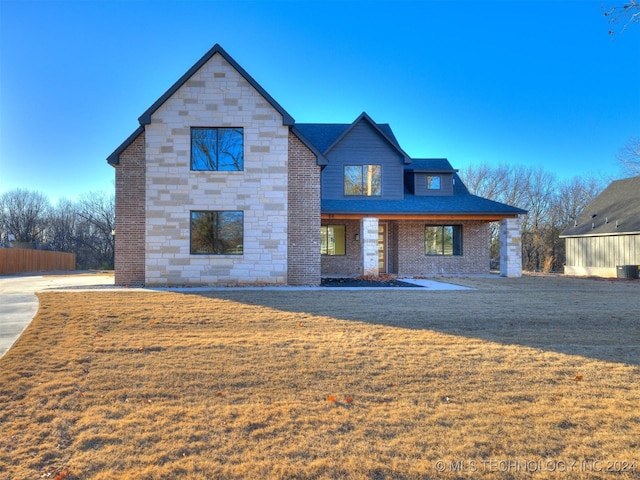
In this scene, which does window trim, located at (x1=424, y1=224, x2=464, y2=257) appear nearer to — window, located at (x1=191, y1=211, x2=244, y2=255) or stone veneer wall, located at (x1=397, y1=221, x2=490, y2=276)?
stone veneer wall, located at (x1=397, y1=221, x2=490, y2=276)

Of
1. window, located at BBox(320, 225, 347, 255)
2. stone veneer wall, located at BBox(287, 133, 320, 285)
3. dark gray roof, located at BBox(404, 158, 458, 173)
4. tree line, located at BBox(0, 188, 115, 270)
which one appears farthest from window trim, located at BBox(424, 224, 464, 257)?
tree line, located at BBox(0, 188, 115, 270)

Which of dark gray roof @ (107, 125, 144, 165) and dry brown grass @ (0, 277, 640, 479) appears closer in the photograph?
dry brown grass @ (0, 277, 640, 479)

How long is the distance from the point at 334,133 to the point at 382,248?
21.2ft

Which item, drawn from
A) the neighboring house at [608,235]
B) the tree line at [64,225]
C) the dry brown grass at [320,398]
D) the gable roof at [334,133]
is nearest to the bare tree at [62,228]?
the tree line at [64,225]

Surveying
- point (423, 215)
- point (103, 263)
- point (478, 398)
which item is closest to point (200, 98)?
point (423, 215)

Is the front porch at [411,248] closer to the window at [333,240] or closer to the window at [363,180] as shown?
the window at [333,240]

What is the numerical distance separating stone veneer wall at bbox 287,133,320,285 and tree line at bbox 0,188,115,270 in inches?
1613

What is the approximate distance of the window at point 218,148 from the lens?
13.6m

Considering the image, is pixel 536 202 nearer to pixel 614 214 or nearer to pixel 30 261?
pixel 614 214

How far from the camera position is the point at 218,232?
1356 cm

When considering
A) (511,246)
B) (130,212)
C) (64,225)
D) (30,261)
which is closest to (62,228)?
(64,225)

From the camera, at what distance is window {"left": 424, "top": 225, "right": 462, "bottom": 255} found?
1902cm

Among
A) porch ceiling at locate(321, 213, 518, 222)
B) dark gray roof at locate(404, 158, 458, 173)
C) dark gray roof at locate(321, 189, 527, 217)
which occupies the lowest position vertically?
porch ceiling at locate(321, 213, 518, 222)

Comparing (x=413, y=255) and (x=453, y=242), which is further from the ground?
(x=453, y=242)
